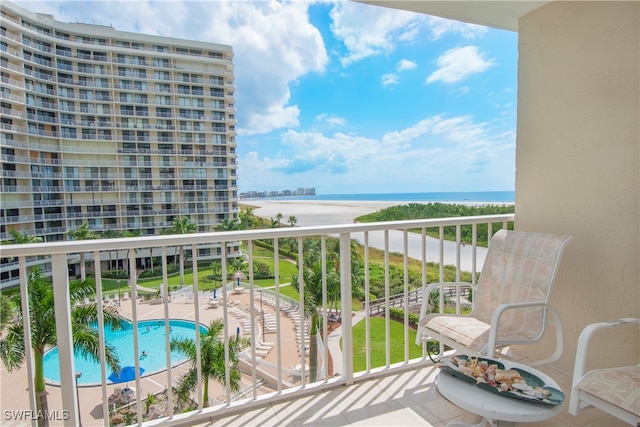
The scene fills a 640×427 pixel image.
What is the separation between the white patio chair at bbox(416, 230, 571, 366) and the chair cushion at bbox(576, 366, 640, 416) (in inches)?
Result: 15.9

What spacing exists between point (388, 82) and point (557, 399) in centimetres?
2095

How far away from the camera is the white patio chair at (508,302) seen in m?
1.83

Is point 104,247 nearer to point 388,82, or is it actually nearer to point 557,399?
point 557,399

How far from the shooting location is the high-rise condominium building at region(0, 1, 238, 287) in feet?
27.0

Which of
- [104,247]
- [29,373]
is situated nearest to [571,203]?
[104,247]

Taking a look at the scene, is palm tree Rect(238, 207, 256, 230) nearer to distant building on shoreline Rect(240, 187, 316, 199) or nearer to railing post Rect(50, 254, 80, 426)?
distant building on shoreline Rect(240, 187, 316, 199)

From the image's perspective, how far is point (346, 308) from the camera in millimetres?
2213

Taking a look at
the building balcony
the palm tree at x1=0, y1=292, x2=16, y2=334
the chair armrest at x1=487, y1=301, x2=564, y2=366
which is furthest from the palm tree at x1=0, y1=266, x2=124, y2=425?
the chair armrest at x1=487, y1=301, x2=564, y2=366

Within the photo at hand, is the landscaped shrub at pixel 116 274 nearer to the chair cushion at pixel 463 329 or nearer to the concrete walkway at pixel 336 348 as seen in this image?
the concrete walkway at pixel 336 348

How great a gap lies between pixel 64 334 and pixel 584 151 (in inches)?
125

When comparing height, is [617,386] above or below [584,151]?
below

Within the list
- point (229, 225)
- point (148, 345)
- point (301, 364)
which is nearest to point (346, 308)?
point (301, 364)

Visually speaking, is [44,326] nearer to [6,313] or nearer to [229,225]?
[6,313]

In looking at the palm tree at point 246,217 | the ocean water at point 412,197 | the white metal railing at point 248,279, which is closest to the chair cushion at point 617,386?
Answer: the white metal railing at point 248,279
